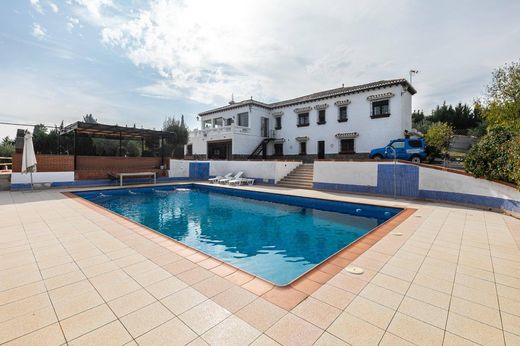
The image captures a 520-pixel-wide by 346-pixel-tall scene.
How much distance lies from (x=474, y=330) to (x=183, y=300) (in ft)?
10.5

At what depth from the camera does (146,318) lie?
2.51 metres

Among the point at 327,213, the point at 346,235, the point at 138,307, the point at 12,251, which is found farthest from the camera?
the point at 327,213

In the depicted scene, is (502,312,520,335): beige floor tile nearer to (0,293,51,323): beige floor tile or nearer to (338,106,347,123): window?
(0,293,51,323): beige floor tile

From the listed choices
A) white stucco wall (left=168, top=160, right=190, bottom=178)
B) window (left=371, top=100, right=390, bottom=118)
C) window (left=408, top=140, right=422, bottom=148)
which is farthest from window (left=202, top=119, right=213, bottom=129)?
window (left=408, top=140, right=422, bottom=148)

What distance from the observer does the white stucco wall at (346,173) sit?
40.9 ft

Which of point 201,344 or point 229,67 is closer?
point 201,344

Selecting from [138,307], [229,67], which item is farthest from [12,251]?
[229,67]

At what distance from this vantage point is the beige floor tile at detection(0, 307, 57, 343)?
7.47 feet

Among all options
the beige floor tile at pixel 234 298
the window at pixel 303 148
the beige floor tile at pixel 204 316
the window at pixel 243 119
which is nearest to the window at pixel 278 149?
the window at pixel 303 148

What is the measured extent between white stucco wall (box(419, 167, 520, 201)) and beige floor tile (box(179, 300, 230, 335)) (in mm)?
10279

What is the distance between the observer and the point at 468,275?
361 centimetres

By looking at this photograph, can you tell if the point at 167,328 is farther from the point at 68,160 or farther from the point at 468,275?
the point at 68,160

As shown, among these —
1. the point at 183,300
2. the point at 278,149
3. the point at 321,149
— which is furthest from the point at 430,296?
the point at 278,149

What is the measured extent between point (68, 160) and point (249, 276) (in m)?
16.5
